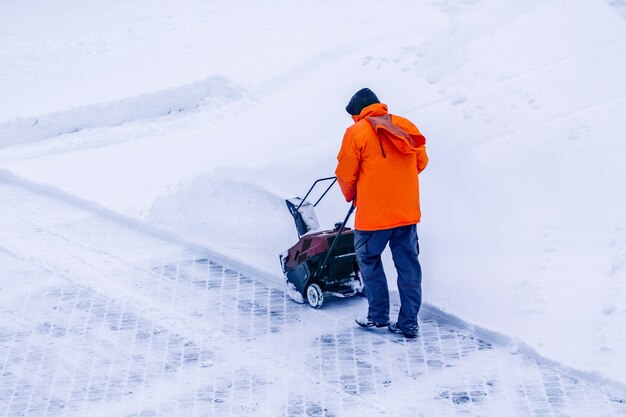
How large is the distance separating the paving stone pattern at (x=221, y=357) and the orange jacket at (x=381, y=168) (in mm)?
850

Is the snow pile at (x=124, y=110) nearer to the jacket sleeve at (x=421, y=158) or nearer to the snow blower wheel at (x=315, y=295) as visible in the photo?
the snow blower wheel at (x=315, y=295)

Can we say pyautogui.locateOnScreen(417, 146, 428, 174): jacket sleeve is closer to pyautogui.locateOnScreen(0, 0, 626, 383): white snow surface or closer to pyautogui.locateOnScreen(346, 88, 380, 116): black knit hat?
pyautogui.locateOnScreen(346, 88, 380, 116): black knit hat

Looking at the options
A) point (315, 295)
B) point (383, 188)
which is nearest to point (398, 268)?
point (383, 188)

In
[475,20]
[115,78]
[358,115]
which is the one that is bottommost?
[115,78]

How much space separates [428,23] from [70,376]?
6.76m

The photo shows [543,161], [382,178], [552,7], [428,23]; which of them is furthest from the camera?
[428,23]

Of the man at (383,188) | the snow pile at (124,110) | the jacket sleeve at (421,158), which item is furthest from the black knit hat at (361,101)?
the snow pile at (124,110)

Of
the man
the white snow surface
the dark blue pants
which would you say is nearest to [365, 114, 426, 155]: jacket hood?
the man

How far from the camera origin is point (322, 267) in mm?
6270

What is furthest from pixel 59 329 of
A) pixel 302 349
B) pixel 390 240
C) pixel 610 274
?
pixel 610 274

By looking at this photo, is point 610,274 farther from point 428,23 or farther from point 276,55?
point 276,55

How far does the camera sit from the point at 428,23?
11008 mm

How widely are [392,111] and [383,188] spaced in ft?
10.9

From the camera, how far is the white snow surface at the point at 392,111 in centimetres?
655
